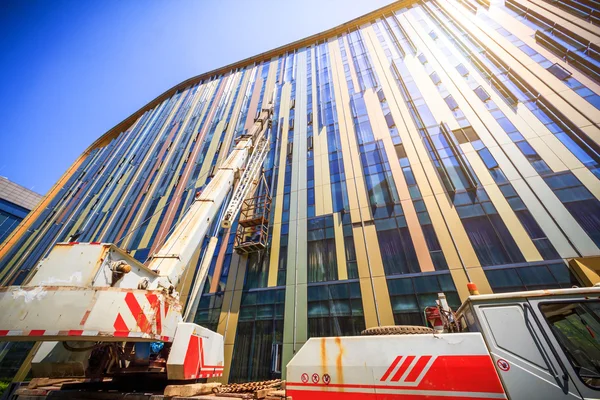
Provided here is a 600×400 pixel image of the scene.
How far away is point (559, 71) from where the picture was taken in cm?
1434

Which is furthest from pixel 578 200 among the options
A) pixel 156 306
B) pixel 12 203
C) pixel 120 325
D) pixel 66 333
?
pixel 12 203

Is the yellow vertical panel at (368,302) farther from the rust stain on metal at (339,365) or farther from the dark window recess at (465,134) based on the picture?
the dark window recess at (465,134)

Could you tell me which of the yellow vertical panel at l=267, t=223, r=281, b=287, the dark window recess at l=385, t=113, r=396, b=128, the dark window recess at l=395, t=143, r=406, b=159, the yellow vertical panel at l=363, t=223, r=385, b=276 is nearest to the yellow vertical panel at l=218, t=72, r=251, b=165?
the yellow vertical panel at l=267, t=223, r=281, b=287

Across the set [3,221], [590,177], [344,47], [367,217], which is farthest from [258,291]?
[3,221]

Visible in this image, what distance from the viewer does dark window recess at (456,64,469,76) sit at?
1738 centimetres

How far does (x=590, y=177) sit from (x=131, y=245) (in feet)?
98.6

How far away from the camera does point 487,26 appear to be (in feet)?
64.2

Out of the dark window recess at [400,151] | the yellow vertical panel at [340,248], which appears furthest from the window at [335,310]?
the dark window recess at [400,151]

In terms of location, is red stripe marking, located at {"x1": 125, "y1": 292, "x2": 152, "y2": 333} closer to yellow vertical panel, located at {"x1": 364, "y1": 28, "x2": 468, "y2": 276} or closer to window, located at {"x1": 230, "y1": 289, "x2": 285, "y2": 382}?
window, located at {"x1": 230, "y1": 289, "x2": 285, "y2": 382}

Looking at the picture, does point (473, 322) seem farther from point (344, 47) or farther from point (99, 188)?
point (99, 188)

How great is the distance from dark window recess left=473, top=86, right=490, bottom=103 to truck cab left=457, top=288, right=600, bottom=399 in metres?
16.6

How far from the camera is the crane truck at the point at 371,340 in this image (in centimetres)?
340

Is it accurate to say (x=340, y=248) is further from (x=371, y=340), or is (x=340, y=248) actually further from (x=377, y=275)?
(x=371, y=340)

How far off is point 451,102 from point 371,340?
1813 centimetres
